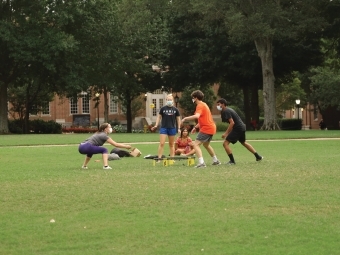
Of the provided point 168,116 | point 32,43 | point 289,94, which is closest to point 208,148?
point 168,116

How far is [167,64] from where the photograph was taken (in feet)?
219

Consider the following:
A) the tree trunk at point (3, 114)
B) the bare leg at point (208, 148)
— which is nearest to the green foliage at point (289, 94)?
the tree trunk at point (3, 114)

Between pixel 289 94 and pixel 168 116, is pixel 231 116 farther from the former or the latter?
pixel 289 94

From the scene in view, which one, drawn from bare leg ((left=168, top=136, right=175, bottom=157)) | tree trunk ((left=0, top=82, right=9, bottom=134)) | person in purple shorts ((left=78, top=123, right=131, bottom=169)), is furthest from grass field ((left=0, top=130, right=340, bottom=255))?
tree trunk ((left=0, top=82, right=9, bottom=134))

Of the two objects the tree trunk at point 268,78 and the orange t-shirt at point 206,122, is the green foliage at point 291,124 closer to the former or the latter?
the tree trunk at point 268,78

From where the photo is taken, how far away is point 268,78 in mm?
54938

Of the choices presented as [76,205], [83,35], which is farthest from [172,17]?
[76,205]

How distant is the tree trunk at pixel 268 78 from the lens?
177 feet

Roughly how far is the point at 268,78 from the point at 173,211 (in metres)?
44.5

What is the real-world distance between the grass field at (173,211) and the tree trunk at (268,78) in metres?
36.5

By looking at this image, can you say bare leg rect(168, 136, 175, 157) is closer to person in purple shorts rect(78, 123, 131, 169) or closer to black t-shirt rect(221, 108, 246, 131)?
black t-shirt rect(221, 108, 246, 131)

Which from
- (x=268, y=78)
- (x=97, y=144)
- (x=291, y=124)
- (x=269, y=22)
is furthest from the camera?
(x=291, y=124)

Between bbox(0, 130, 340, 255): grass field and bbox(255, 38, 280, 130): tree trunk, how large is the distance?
36.5 metres

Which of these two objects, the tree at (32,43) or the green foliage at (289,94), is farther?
the green foliage at (289,94)
